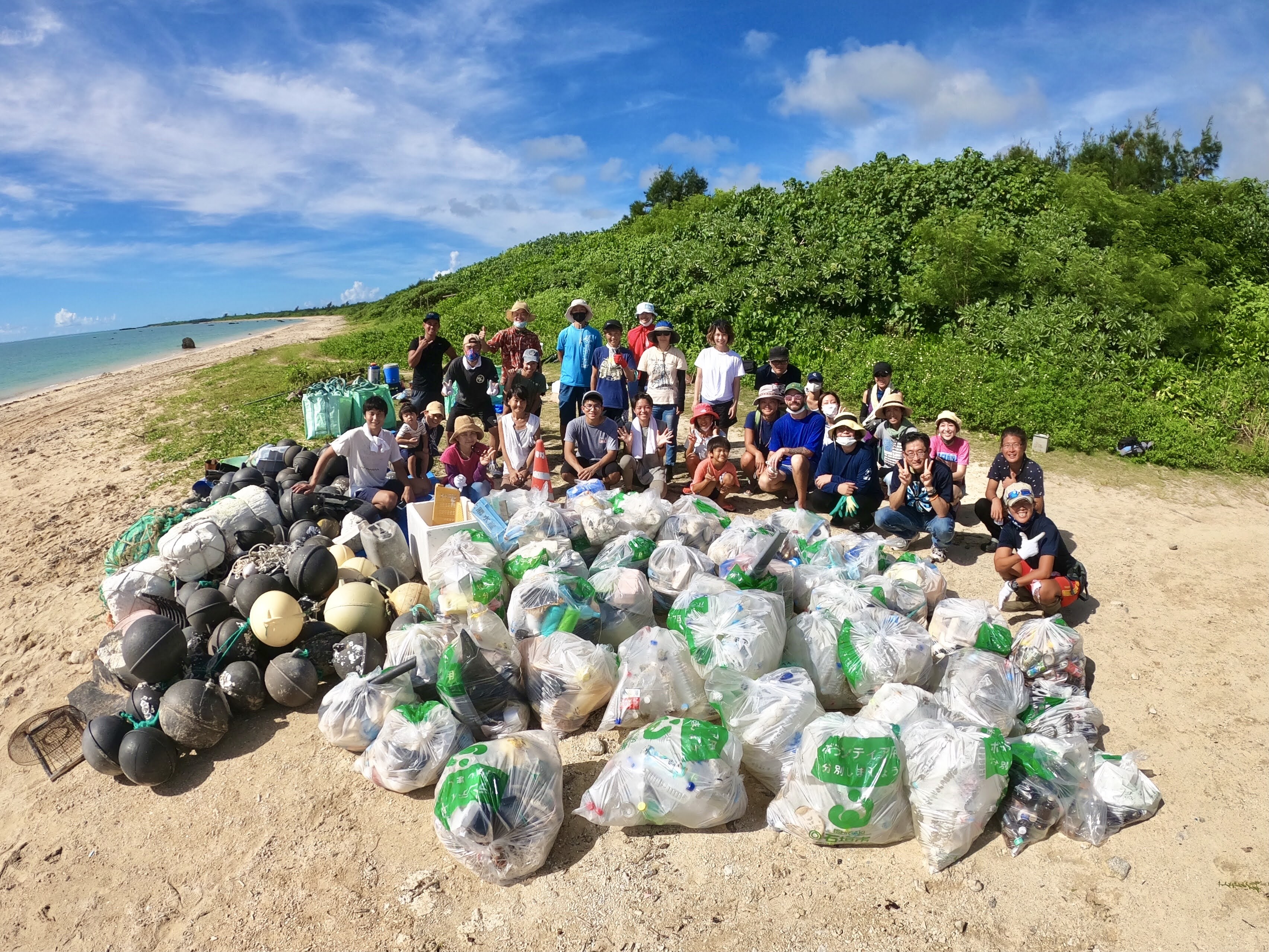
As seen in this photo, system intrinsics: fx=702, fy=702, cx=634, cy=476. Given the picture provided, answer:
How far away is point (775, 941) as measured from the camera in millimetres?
2658

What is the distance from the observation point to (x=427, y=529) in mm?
4750

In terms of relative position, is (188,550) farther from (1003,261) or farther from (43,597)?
(1003,261)

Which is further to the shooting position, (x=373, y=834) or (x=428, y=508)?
(x=428, y=508)

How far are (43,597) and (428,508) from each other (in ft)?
10.2

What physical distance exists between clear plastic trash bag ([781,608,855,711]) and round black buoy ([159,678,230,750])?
2967 mm

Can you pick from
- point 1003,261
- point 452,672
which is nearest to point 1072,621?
point 452,672

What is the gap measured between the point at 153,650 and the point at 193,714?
1.50ft

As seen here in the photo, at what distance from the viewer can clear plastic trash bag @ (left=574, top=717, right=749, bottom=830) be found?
297 cm

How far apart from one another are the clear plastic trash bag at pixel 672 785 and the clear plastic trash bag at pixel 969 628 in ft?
5.51

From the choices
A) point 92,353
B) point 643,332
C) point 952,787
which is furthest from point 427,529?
point 92,353

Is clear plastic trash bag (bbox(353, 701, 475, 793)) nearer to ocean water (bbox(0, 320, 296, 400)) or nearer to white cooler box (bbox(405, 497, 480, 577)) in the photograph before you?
white cooler box (bbox(405, 497, 480, 577))

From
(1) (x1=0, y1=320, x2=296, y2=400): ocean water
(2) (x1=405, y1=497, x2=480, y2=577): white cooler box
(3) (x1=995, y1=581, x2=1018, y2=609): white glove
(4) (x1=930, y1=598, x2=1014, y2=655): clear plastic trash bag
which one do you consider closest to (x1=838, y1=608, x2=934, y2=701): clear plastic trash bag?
(4) (x1=930, y1=598, x2=1014, y2=655): clear plastic trash bag

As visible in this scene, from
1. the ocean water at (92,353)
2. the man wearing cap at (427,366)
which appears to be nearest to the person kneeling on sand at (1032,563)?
the man wearing cap at (427,366)

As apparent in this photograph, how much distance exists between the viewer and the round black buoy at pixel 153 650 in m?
3.71
